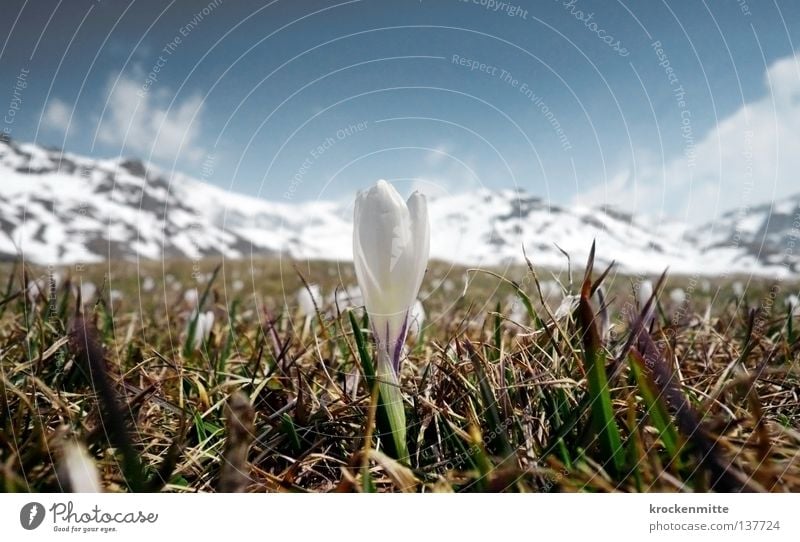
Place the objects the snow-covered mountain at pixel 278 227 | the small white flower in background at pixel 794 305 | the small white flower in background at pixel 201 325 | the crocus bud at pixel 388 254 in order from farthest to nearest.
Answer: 1. the small white flower in background at pixel 201 325
2. the small white flower in background at pixel 794 305
3. the snow-covered mountain at pixel 278 227
4. the crocus bud at pixel 388 254

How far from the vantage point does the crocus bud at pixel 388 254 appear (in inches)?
43.9

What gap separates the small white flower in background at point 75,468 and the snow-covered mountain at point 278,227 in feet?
1.43

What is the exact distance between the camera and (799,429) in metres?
1.45

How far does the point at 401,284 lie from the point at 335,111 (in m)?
0.79

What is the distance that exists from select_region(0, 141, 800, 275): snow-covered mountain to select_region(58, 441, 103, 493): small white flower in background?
437mm

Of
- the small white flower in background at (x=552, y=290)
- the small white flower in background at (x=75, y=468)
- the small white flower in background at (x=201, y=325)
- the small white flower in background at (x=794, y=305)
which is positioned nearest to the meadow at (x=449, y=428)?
the small white flower in background at (x=75, y=468)

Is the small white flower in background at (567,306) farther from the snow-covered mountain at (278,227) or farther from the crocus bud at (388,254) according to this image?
the crocus bud at (388,254)

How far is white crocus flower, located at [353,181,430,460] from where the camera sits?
1.12 meters

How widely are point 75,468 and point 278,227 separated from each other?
0.82m

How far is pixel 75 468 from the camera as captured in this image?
118 centimetres

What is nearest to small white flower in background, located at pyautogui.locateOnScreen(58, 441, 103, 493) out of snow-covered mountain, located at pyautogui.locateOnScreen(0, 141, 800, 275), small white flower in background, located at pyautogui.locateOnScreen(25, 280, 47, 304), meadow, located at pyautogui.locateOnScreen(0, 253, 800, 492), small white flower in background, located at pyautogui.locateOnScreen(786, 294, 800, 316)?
meadow, located at pyautogui.locateOnScreen(0, 253, 800, 492)

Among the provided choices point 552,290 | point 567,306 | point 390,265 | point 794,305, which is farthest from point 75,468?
point 794,305
